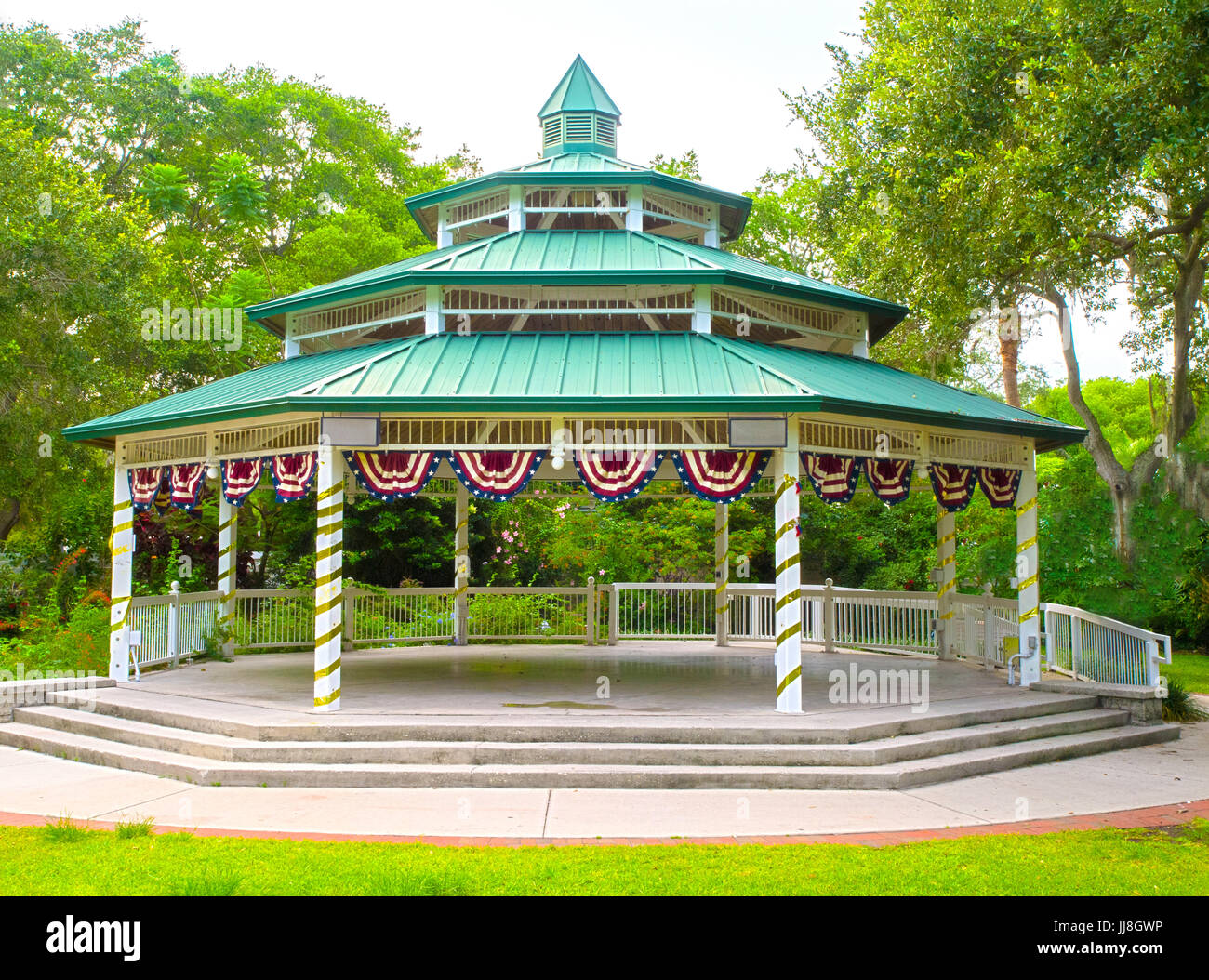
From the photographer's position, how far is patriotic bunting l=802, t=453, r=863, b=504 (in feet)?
43.4

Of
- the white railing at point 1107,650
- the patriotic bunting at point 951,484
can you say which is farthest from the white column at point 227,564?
the white railing at point 1107,650

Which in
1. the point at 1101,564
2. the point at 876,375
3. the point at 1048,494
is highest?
the point at 876,375

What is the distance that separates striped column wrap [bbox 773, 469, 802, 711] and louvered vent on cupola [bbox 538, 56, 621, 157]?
33.4 feet

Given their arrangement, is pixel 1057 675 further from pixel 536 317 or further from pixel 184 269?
pixel 184 269

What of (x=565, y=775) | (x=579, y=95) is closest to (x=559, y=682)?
(x=565, y=775)

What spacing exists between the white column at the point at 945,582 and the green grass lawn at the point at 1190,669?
14.7ft

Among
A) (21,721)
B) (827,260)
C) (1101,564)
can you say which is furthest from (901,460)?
(827,260)

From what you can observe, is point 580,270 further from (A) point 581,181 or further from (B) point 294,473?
(B) point 294,473

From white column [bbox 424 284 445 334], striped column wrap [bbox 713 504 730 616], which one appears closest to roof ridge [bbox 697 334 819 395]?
white column [bbox 424 284 445 334]

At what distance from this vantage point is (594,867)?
7.01m

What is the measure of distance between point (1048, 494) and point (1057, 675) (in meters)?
11.8

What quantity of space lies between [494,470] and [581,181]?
6.40m

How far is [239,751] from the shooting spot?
10.4 m

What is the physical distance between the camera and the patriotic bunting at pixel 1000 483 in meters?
14.9
